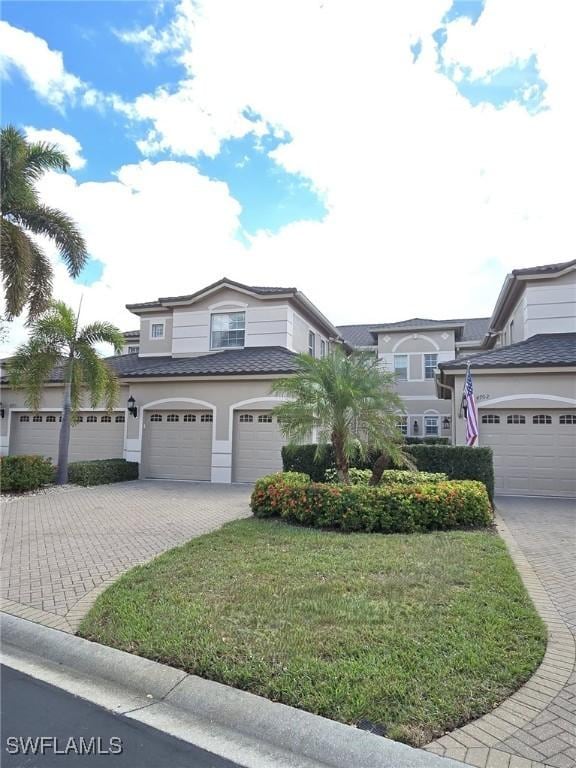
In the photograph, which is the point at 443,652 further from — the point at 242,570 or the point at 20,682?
the point at 20,682

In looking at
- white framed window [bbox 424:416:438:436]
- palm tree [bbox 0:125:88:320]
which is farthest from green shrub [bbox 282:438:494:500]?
white framed window [bbox 424:416:438:436]

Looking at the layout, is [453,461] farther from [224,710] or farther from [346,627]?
[224,710]

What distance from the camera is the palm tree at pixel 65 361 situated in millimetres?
14406

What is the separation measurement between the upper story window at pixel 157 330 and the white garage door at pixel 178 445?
484cm

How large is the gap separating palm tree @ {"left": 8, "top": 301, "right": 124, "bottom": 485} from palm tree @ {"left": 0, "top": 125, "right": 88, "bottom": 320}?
79 centimetres

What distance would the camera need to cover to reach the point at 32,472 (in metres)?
13.3

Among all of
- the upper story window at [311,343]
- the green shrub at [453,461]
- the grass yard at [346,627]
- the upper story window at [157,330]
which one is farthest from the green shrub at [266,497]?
the upper story window at [157,330]

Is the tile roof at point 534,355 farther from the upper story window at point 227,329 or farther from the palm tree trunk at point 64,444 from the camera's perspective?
the palm tree trunk at point 64,444

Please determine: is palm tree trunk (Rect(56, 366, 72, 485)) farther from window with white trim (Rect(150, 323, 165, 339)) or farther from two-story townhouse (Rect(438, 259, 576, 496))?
two-story townhouse (Rect(438, 259, 576, 496))

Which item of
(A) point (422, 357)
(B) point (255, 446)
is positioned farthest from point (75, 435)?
(A) point (422, 357)

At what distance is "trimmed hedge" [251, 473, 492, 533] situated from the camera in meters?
8.21

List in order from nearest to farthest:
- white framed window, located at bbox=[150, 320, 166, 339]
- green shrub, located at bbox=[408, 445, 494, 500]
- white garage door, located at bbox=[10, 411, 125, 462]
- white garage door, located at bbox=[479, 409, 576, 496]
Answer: green shrub, located at bbox=[408, 445, 494, 500] < white garage door, located at bbox=[479, 409, 576, 496] < white garage door, located at bbox=[10, 411, 125, 462] < white framed window, located at bbox=[150, 320, 166, 339]

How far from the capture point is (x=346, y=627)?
4148mm

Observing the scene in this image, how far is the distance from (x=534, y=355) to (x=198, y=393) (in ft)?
35.4
